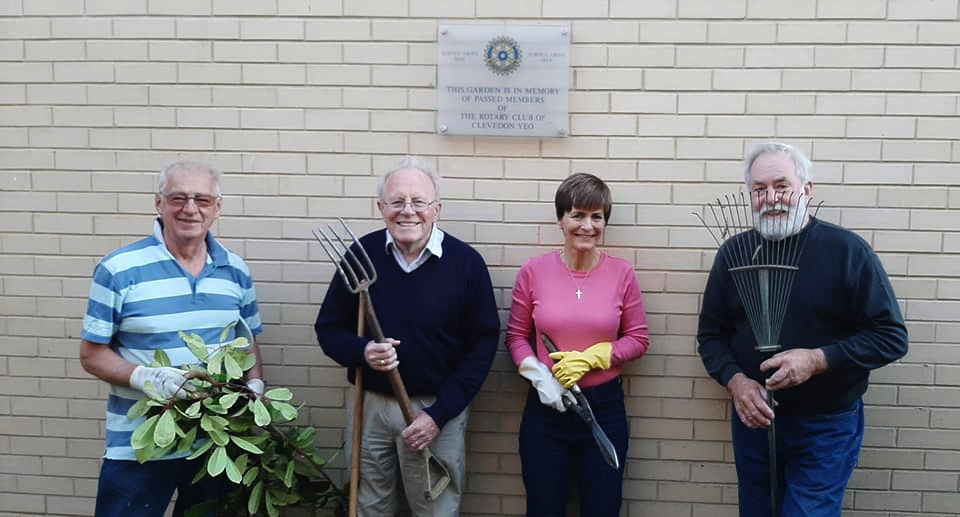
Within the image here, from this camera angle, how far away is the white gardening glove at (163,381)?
3.20 metres

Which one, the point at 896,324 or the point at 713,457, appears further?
the point at 713,457

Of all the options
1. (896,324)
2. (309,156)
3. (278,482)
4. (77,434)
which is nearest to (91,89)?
(309,156)

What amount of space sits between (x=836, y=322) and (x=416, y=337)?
1612 mm

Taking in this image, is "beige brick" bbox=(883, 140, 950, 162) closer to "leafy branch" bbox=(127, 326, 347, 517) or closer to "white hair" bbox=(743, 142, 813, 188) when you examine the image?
"white hair" bbox=(743, 142, 813, 188)

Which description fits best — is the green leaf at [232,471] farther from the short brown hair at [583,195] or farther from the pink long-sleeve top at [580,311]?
the short brown hair at [583,195]

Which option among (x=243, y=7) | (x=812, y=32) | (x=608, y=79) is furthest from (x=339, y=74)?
(x=812, y=32)

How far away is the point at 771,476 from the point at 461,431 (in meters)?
1.23

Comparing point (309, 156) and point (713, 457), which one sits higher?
point (309, 156)

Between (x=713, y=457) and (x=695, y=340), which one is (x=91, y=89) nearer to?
(x=695, y=340)

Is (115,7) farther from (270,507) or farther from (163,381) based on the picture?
(270,507)

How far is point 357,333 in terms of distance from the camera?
11.9 feet

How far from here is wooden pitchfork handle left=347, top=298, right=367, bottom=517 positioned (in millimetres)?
3537

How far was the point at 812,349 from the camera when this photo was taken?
3.27 m

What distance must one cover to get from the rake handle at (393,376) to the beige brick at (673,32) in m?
1.65
